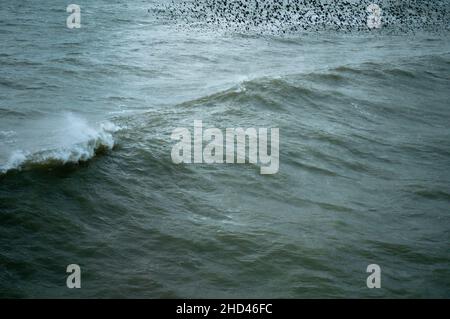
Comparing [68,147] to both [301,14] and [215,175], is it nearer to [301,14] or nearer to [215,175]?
[215,175]

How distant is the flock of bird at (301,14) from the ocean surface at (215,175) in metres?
5.77

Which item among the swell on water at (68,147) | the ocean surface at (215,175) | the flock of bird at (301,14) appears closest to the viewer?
the ocean surface at (215,175)

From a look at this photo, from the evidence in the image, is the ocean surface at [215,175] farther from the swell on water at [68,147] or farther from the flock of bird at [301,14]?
the flock of bird at [301,14]

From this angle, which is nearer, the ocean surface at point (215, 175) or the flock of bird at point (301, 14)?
the ocean surface at point (215, 175)

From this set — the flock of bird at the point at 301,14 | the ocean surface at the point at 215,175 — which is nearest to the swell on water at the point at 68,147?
the ocean surface at the point at 215,175

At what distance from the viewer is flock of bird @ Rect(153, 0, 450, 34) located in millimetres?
24675

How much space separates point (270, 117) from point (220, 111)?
55.3 inches

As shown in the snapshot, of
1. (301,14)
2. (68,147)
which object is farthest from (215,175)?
(301,14)

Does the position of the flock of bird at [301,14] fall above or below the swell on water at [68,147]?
above

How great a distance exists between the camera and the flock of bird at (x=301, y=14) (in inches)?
971

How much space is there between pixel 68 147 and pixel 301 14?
69.6 ft

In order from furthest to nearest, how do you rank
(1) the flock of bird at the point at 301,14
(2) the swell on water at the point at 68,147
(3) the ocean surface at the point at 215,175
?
1. (1) the flock of bird at the point at 301,14
2. (2) the swell on water at the point at 68,147
3. (3) the ocean surface at the point at 215,175

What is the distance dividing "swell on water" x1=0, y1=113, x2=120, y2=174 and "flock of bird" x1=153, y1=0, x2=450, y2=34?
14107 mm

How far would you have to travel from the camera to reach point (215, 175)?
31.1 feet
